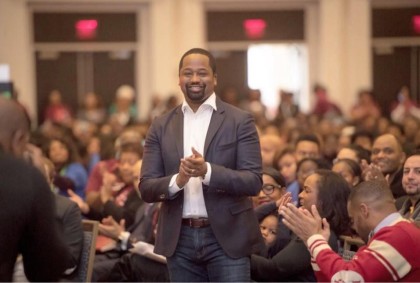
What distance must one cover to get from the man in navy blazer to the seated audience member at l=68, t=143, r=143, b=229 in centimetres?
241

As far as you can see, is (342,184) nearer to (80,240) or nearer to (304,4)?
(80,240)

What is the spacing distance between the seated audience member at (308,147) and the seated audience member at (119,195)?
5.25 feet

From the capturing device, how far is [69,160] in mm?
10797

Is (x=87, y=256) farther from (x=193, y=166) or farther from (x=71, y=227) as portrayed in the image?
(x=193, y=166)

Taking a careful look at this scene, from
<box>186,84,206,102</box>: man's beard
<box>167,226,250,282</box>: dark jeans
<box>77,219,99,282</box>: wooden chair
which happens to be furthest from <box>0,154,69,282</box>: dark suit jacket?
<box>77,219,99,282</box>: wooden chair

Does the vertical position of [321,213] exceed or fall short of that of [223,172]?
it falls short

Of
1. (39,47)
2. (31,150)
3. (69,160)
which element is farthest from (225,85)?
(31,150)

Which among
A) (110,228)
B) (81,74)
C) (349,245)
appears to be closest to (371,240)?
(349,245)

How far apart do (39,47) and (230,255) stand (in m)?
15.9

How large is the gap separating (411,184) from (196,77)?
189 centimetres

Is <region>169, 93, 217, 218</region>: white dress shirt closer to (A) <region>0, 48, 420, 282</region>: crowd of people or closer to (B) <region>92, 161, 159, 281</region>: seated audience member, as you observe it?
(A) <region>0, 48, 420, 282</region>: crowd of people

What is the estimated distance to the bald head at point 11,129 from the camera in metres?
3.61

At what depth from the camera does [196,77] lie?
553cm

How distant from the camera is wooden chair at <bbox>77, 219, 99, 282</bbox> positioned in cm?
645
